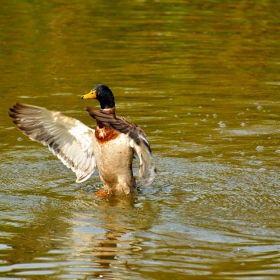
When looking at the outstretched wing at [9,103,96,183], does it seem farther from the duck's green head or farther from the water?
the duck's green head

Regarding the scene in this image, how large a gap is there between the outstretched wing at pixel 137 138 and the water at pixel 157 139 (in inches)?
15.0

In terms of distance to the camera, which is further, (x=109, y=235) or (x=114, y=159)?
(x=114, y=159)

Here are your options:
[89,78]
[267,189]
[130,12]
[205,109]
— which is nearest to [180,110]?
[205,109]

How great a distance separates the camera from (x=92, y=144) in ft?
30.7

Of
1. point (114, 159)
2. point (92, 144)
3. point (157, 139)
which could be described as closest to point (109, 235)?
point (114, 159)

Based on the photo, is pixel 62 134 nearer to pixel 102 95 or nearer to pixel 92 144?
pixel 92 144

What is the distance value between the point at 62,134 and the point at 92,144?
16.5 inches

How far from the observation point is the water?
7.07 meters

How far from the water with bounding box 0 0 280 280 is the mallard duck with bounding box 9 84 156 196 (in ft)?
0.93

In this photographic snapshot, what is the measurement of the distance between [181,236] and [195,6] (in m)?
14.1

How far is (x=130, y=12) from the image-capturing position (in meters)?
20.4

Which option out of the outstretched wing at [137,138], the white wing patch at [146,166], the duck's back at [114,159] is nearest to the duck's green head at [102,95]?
the duck's back at [114,159]

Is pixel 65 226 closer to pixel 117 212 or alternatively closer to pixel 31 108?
pixel 117 212

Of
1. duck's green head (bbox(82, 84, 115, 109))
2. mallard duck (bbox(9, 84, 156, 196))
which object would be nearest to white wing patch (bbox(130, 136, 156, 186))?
mallard duck (bbox(9, 84, 156, 196))
